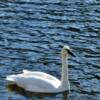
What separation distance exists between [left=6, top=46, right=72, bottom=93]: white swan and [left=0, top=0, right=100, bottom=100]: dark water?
367 millimetres

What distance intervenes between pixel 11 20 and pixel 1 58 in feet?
16.5

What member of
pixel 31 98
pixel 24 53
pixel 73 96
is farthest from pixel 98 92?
pixel 24 53

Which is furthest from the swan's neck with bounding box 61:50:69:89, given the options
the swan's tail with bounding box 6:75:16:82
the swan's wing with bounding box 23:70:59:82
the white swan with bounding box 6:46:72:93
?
the swan's tail with bounding box 6:75:16:82

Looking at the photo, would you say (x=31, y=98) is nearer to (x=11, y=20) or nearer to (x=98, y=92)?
(x=98, y=92)

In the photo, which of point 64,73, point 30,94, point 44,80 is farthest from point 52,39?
point 30,94

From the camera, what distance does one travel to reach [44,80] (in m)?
20.8

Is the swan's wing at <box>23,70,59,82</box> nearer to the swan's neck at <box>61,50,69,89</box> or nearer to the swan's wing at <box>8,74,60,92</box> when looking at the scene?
the swan's wing at <box>8,74,60,92</box>

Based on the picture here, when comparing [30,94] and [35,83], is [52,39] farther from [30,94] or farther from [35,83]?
[30,94]

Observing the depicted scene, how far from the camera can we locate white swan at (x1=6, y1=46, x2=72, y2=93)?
68.2 feet

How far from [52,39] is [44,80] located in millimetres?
4331

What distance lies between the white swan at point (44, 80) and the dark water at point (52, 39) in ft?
1.20

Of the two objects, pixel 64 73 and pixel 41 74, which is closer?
pixel 41 74

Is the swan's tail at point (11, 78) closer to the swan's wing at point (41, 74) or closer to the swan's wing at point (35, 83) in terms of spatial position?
the swan's wing at point (35, 83)

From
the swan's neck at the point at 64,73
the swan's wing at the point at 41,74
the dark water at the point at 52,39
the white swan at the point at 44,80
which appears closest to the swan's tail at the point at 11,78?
the white swan at the point at 44,80
